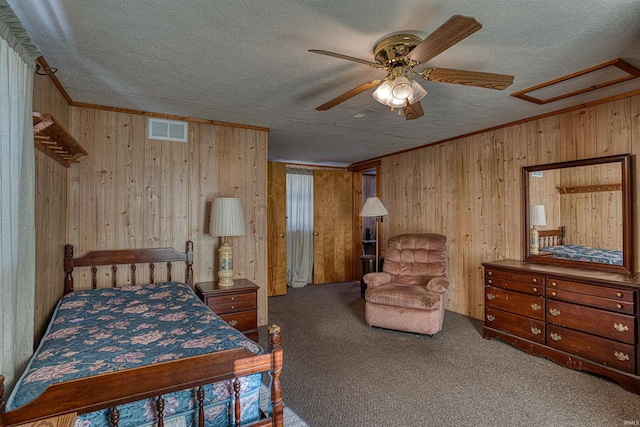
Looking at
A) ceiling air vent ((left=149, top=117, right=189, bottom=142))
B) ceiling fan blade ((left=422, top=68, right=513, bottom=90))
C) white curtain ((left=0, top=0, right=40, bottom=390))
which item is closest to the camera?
white curtain ((left=0, top=0, right=40, bottom=390))

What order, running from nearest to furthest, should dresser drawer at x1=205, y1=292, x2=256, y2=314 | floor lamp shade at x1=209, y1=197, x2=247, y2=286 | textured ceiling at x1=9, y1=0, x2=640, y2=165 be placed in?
textured ceiling at x1=9, y1=0, x2=640, y2=165, dresser drawer at x1=205, y1=292, x2=256, y2=314, floor lamp shade at x1=209, y1=197, x2=247, y2=286

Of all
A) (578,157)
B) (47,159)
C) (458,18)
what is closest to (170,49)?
(47,159)

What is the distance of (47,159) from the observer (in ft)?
8.30

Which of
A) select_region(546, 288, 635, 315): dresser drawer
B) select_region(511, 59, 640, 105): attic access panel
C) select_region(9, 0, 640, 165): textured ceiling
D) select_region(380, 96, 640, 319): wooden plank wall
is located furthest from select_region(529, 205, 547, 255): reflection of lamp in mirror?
select_region(511, 59, 640, 105): attic access panel

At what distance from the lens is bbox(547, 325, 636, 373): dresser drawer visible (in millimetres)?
2518

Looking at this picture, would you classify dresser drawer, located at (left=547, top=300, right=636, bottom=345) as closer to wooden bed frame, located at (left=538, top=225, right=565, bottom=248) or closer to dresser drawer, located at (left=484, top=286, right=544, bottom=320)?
dresser drawer, located at (left=484, top=286, right=544, bottom=320)

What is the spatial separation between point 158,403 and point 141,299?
175cm

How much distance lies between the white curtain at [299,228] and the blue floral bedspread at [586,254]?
158 inches

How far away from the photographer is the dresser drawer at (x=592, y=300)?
8.31 feet

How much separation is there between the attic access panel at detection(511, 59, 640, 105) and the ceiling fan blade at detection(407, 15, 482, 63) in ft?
5.45

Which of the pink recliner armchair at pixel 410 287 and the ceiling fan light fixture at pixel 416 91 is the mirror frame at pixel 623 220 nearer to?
the pink recliner armchair at pixel 410 287

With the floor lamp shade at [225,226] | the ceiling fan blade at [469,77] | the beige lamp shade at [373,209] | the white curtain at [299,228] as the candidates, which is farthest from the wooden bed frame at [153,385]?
the white curtain at [299,228]

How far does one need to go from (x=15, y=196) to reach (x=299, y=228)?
5190 mm

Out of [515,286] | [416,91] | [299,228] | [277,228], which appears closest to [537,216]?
[515,286]
